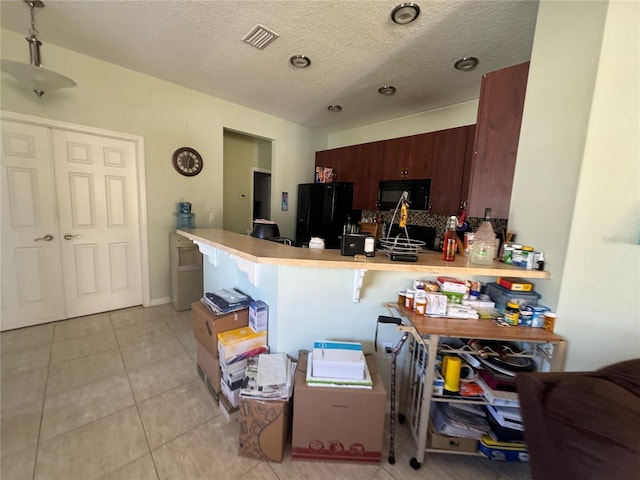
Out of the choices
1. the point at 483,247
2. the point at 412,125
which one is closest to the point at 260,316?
the point at 483,247

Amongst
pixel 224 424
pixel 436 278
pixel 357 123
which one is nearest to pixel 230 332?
pixel 224 424

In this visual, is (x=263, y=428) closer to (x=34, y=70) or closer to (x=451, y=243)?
(x=451, y=243)

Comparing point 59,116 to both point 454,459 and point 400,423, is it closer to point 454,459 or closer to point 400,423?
point 400,423

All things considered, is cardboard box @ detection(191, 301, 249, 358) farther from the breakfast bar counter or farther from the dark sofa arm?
the dark sofa arm

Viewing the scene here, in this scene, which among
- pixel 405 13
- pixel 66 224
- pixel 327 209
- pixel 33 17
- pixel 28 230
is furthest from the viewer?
pixel 327 209

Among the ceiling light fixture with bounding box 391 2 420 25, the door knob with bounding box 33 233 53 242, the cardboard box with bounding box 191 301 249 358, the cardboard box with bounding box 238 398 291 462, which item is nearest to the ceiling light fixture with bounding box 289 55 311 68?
the ceiling light fixture with bounding box 391 2 420 25

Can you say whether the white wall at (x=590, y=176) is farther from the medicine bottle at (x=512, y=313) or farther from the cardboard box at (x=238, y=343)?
the cardboard box at (x=238, y=343)

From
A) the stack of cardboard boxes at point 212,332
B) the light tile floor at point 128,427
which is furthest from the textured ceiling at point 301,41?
the light tile floor at point 128,427

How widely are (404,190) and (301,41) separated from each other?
6.90 ft

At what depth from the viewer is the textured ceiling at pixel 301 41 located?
180cm

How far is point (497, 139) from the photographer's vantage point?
1.66 meters

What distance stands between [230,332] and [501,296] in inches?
63.5

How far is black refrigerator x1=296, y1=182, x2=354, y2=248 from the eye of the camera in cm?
399

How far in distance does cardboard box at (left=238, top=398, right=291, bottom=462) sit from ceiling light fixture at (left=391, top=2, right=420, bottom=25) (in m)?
2.57
